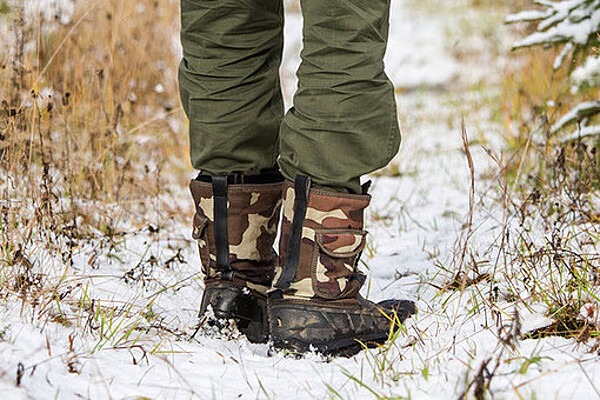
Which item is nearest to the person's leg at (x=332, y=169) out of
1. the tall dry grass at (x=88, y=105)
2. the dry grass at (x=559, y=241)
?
the dry grass at (x=559, y=241)

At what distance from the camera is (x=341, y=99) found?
1571mm

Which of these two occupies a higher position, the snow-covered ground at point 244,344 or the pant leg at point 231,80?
the pant leg at point 231,80

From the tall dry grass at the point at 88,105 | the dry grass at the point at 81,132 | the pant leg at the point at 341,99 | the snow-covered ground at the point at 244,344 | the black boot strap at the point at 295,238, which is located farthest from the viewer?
the tall dry grass at the point at 88,105

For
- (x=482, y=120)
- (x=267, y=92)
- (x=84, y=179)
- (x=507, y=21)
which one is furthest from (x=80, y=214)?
(x=482, y=120)

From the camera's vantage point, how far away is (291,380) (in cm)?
153

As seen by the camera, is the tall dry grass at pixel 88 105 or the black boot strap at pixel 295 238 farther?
the tall dry grass at pixel 88 105

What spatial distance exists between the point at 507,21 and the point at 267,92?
138cm

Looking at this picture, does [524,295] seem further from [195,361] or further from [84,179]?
[84,179]

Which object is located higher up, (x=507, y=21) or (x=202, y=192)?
(x=507, y=21)

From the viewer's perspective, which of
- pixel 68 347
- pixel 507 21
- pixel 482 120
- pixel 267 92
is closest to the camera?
pixel 68 347

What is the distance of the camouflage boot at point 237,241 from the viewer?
180cm

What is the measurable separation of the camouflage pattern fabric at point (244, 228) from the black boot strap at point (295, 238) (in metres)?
0.18

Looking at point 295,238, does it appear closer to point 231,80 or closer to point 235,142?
point 235,142

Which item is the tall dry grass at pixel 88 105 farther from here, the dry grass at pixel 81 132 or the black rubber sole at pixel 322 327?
the black rubber sole at pixel 322 327
